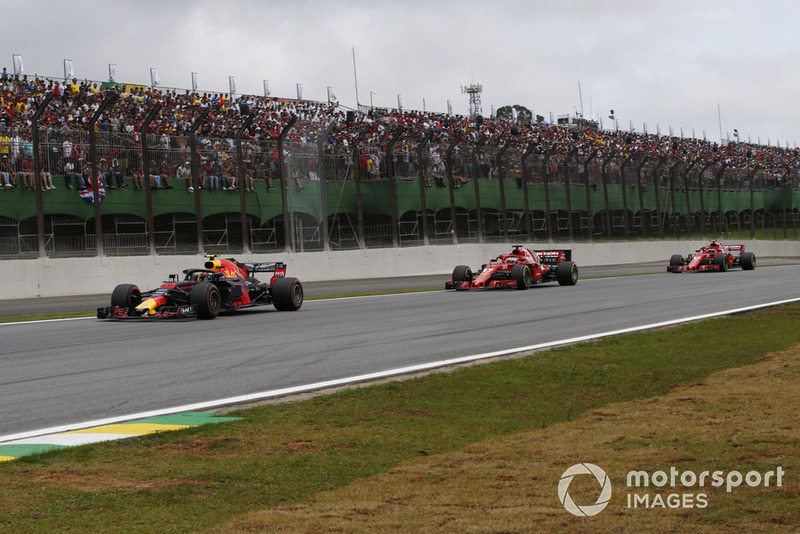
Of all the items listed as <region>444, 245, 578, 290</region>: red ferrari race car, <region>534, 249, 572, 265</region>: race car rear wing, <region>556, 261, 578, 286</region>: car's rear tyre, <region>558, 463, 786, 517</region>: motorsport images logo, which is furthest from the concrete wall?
<region>558, 463, 786, 517</region>: motorsport images logo

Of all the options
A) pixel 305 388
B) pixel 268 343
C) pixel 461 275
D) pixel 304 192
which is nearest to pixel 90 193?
pixel 304 192

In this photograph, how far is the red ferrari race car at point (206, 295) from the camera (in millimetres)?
17391

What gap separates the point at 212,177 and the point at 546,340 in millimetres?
18110

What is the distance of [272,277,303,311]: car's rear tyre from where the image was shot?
1952cm

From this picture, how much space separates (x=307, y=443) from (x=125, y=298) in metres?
11.9

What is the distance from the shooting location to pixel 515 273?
26312 millimetres

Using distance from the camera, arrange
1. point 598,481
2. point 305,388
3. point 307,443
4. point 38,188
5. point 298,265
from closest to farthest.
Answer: point 598,481 < point 307,443 < point 305,388 < point 38,188 < point 298,265

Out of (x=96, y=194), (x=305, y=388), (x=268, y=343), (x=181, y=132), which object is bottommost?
(x=305, y=388)

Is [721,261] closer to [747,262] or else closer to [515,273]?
[747,262]

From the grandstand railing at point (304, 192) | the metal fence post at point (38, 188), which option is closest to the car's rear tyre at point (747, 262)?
the grandstand railing at point (304, 192)

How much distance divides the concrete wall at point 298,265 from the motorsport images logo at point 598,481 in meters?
21.7

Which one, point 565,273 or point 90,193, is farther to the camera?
point 565,273

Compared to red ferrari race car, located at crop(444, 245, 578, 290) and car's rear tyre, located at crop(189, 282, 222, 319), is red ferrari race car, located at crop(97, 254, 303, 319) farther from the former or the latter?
red ferrari race car, located at crop(444, 245, 578, 290)

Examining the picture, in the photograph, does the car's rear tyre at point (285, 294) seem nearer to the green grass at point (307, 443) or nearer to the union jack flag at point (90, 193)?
the union jack flag at point (90, 193)
